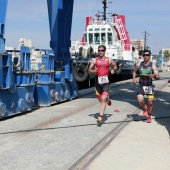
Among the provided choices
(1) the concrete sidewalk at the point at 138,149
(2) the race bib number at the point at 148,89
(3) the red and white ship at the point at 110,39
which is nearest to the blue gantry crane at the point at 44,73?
(1) the concrete sidewalk at the point at 138,149

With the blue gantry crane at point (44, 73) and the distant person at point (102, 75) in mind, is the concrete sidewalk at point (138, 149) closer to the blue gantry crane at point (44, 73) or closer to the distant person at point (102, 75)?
the distant person at point (102, 75)

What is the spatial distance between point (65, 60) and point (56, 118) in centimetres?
486

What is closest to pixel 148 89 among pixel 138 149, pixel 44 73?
pixel 138 149

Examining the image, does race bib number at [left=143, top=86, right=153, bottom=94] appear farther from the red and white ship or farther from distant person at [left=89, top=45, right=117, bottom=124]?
the red and white ship

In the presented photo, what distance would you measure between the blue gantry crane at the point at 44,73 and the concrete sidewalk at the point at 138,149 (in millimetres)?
2947

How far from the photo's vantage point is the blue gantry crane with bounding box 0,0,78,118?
8.64 m

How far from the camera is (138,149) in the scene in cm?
587

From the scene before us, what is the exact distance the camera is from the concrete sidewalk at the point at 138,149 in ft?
16.3

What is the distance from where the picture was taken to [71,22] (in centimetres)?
1381

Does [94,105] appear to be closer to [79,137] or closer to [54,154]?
[79,137]

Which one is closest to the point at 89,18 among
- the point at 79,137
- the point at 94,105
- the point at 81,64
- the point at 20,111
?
the point at 81,64

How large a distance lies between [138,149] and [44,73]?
19.9 feet

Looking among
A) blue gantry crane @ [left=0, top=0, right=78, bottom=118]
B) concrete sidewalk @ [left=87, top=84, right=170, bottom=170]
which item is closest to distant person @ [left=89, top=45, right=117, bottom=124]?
concrete sidewalk @ [left=87, top=84, right=170, bottom=170]

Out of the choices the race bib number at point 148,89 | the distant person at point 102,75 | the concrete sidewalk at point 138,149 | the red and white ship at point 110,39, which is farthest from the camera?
the red and white ship at point 110,39
